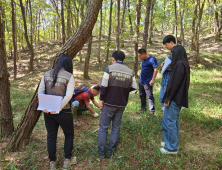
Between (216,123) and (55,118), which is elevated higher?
(55,118)

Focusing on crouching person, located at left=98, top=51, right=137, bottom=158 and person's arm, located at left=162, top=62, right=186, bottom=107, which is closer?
person's arm, located at left=162, top=62, right=186, bottom=107

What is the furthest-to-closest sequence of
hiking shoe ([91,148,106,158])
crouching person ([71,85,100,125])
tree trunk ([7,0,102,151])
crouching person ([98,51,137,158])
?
crouching person ([71,85,100,125]), tree trunk ([7,0,102,151]), hiking shoe ([91,148,106,158]), crouching person ([98,51,137,158])

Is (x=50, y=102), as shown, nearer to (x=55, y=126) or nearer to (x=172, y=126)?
(x=55, y=126)

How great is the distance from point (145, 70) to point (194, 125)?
6.64 ft

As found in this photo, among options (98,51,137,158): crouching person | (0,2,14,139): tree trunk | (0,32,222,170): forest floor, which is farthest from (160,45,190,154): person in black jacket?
(0,2,14,139): tree trunk

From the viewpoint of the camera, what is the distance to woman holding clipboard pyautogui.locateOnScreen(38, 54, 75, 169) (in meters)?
2.40

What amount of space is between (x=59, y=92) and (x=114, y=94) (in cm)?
96

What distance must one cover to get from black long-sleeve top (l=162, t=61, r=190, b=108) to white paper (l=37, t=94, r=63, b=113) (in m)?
1.94

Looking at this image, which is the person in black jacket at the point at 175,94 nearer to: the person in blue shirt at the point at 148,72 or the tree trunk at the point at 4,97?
the person in blue shirt at the point at 148,72

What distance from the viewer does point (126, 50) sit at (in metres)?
19.9

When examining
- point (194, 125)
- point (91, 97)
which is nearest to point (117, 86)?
point (91, 97)

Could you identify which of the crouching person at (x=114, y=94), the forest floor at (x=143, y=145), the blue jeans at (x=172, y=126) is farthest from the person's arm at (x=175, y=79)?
the forest floor at (x=143, y=145)

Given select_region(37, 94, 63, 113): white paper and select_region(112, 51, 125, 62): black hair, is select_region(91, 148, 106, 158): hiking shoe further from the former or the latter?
select_region(112, 51, 125, 62): black hair

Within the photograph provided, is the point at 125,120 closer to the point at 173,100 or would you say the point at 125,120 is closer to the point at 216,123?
the point at 173,100
